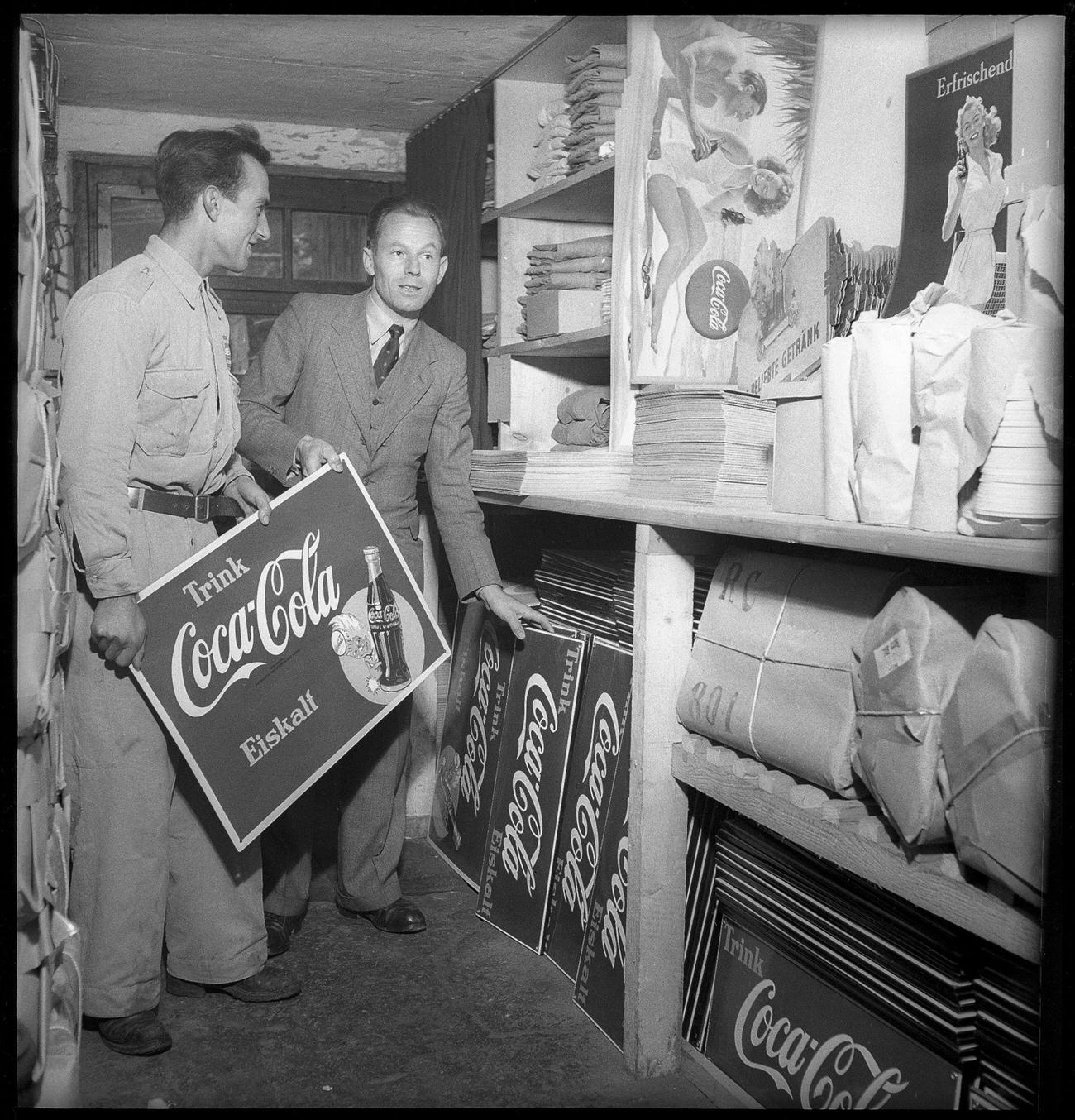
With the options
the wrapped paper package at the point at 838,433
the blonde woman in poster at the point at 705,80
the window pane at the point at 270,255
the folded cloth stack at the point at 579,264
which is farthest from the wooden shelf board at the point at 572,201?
the wrapped paper package at the point at 838,433

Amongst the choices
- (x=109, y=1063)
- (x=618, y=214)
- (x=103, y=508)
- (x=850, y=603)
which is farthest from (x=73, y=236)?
(x=850, y=603)

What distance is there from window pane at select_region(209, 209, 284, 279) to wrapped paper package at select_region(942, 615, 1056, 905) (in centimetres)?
283

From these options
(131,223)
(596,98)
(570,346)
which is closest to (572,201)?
(596,98)

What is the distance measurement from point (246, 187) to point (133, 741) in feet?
4.04

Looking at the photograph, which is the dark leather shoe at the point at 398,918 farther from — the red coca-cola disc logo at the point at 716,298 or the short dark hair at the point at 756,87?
the short dark hair at the point at 756,87

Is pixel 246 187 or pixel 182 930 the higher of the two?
pixel 246 187

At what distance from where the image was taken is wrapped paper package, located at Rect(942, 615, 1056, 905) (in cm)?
144

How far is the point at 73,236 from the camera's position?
3.24 metres

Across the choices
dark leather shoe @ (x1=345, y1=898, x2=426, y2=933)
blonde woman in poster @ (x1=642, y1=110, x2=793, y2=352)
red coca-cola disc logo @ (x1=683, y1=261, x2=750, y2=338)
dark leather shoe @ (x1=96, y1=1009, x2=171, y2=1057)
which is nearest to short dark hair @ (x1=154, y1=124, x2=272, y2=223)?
blonde woman in poster @ (x1=642, y1=110, x2=793, y2=352)

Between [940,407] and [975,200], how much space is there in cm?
84

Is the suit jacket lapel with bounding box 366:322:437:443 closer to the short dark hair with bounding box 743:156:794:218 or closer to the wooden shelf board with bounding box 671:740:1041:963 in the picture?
the short dark hair with bounding box 743:156:794:218

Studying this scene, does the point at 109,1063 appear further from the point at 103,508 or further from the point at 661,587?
the point at 661,587

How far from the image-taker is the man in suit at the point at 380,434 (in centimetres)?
296

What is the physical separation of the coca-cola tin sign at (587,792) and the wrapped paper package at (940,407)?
114 cm
